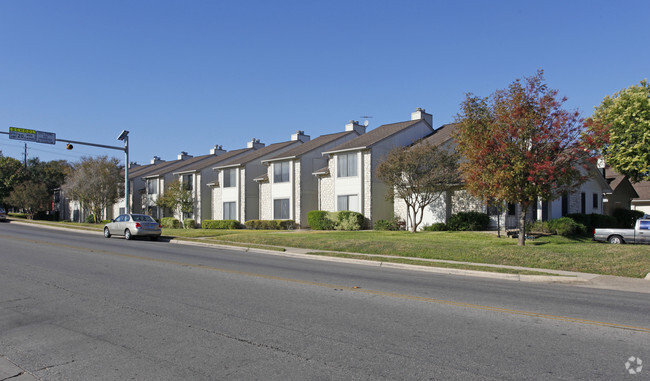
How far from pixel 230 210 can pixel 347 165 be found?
13397mm

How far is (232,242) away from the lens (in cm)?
2353

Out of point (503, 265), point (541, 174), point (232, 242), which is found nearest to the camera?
point (503, 265)

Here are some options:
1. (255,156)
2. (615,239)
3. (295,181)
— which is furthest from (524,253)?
(255,156)

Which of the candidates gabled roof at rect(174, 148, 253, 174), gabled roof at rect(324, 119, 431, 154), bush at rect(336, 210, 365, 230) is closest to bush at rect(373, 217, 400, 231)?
bush at rect(336, 210, 365, 230)

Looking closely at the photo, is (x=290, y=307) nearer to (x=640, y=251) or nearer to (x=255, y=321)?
(x=255, y=321)

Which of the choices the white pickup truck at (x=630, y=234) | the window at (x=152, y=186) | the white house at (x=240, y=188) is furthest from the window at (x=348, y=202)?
the window at (x=152, y=186)

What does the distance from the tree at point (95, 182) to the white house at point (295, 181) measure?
1942 cm

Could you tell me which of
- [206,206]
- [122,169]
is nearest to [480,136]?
[206,206]

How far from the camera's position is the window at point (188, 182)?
4542 centimetres

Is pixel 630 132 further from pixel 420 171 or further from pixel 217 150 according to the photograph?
pixel 217 150

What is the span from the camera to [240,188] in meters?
40.4

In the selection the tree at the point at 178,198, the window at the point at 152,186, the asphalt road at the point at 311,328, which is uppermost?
the window at the point at 152,186

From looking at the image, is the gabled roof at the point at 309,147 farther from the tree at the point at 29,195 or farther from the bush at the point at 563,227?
the tree at the point at 29,195

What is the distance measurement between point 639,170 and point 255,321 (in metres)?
30.4
